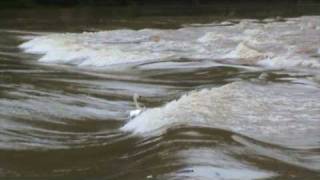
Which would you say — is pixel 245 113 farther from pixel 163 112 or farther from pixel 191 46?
pixel 191 46

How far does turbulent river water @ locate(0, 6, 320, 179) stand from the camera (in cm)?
722

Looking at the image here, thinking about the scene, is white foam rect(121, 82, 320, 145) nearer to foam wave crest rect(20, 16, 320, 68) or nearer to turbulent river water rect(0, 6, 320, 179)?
turbulent river water rect(0, 6, 320, 179)

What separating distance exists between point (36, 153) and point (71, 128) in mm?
1423

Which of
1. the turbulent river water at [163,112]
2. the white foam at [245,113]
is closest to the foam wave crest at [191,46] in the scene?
the turbulent river water at [163,112]

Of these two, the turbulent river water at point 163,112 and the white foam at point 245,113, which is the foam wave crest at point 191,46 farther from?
the white foam at point 245,113

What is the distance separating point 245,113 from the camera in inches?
378

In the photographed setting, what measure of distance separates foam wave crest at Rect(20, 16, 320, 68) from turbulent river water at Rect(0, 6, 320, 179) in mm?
58

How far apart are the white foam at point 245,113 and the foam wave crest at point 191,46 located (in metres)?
4.32

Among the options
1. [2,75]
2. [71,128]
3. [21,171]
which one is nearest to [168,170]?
[21,171]

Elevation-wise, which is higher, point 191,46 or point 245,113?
point 245,113

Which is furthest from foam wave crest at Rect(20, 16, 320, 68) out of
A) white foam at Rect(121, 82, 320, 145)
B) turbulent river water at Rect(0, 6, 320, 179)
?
white foam at Rect(121, 82, 320, 145)

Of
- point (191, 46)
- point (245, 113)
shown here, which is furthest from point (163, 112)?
point (191, 46)

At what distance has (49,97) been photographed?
11.7 m

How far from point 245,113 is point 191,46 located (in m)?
10.3
